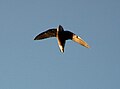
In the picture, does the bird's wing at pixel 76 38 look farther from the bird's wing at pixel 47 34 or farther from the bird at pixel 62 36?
the bird's wing at pixel 47 34

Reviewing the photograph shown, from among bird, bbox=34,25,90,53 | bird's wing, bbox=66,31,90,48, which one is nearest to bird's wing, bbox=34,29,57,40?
bird, bbox=34,25,90,53

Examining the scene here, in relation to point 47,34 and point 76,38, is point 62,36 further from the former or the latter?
point 47,34

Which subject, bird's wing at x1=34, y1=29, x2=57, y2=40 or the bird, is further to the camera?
bird's wing at x1=34, y1=29, x2=57, y2=40

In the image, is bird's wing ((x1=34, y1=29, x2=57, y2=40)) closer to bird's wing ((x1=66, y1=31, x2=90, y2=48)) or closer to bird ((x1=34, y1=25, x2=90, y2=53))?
bird ((x1=34, y1=25, x2=90, y2=53))

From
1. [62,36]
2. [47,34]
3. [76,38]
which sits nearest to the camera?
[62,36]

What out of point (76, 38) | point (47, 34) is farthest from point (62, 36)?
point (47, 34)

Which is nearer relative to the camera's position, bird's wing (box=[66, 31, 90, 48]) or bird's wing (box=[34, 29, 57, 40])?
bird's wing (box=[66, 31, 90, 48])

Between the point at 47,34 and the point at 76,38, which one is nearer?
the point at 76,38

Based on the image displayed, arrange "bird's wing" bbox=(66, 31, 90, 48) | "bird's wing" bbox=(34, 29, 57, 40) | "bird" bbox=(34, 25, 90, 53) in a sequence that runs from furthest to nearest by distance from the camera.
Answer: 1. "bird's wing" bbox=(34, 29, 57, 40)
2. "bird's wing" bbox=(66, 31, 90, 48)
3. "bird" bbox=(34, 25, 90, 53)

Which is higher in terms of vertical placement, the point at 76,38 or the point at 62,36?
the point at 62,36

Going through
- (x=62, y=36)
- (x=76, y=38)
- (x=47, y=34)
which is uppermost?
(x=47, y=34)

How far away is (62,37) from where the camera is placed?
3059cm

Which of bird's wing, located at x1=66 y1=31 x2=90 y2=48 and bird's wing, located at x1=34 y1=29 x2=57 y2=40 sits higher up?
bird's wing, located at x1=34 y1=29 x2=57 y2=40

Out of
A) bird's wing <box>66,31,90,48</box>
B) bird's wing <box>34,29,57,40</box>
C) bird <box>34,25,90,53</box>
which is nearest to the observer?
bird <box>34,25,90,53</box>
